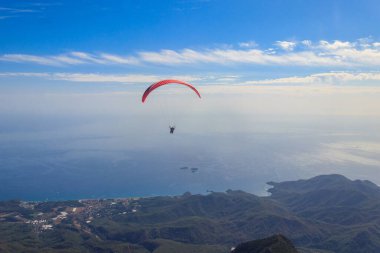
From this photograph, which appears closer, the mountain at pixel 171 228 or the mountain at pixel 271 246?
the mountain at pixel 271 246

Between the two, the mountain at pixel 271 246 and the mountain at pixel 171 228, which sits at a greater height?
the mountain at pixel 271 246

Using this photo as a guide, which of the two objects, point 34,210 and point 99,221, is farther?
point 34,210

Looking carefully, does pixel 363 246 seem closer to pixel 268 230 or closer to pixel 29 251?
pixel 268 230

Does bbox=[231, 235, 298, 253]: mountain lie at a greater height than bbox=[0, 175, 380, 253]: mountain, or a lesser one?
greater

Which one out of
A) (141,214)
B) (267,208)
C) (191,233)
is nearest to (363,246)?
(267,208)

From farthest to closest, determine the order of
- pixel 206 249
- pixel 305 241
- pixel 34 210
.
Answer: pixel 34 210 → pixel 305 241 → pixel 206 249

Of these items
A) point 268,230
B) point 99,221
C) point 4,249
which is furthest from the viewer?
point 99,221

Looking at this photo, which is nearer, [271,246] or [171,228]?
[271,246]

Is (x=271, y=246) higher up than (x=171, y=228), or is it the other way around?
(x=271, y=246)
